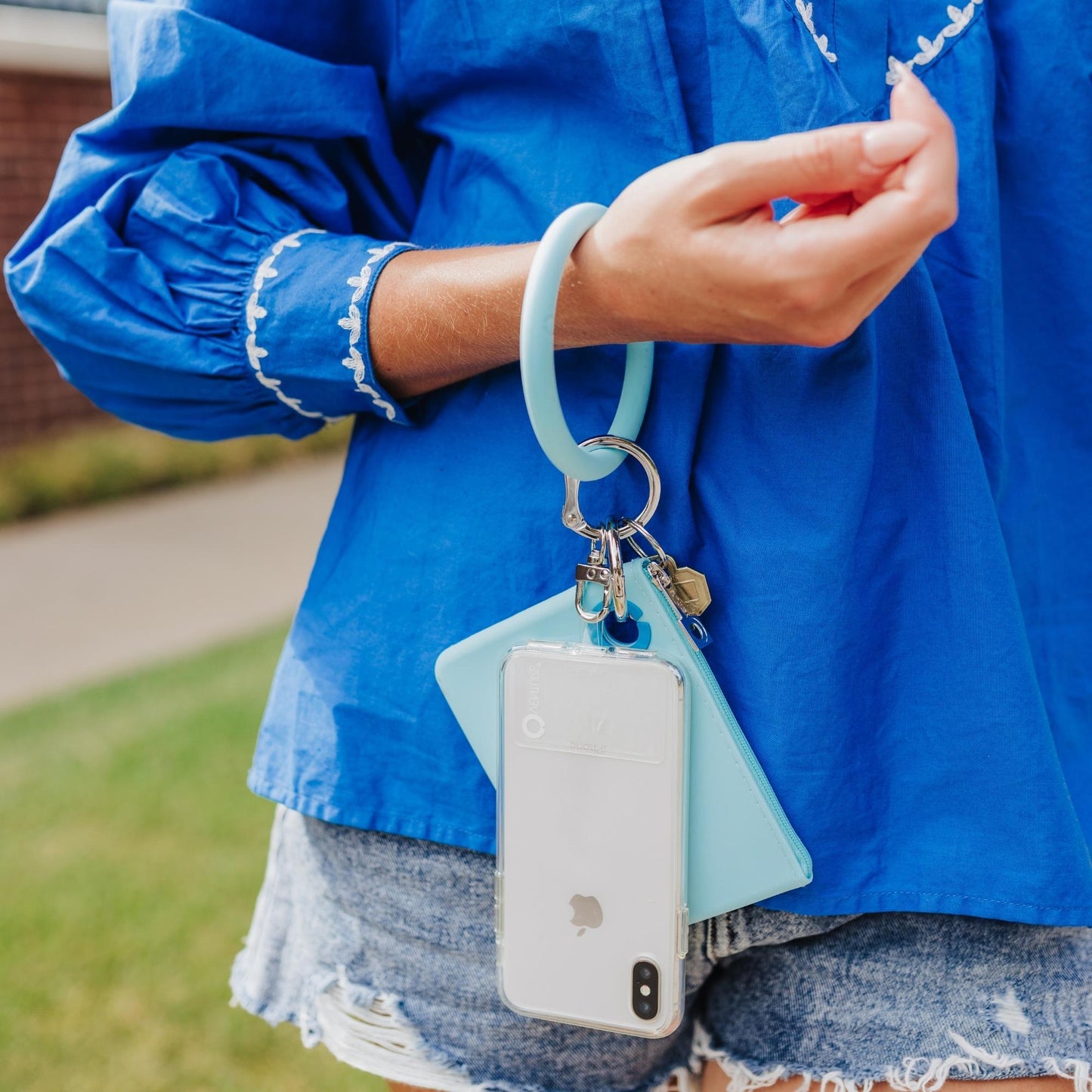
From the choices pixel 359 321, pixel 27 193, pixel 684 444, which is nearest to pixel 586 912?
pixel 684 444

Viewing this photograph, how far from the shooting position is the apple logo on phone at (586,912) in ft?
2.71

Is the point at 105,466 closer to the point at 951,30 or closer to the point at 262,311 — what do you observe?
the point at 262,311

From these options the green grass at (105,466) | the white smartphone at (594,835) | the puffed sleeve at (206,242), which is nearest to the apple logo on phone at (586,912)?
the white smartphone at (594,835)

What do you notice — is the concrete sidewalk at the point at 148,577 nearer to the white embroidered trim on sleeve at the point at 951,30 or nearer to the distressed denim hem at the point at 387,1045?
the distressed denim hem at the point at 387,1045

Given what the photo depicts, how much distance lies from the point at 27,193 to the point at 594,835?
6838 millimetres

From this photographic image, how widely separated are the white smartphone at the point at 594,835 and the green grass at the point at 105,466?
17.8ft

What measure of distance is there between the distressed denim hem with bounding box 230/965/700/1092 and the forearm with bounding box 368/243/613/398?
439mm

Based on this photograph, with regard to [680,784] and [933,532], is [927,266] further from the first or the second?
[680,784]

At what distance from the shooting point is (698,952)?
0.84m

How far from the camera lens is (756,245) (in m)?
0.65

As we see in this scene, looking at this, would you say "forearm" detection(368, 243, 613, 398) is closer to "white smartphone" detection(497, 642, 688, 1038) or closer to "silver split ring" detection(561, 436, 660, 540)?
"silver split ring" detection(561, 436, 660, 540)

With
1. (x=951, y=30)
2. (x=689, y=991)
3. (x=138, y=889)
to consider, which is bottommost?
(x=138, y=889)

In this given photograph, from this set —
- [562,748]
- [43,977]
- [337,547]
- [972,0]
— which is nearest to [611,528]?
[562,748]

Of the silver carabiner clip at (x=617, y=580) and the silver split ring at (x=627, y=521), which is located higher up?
the silver split ring at (x=627, y=521)
